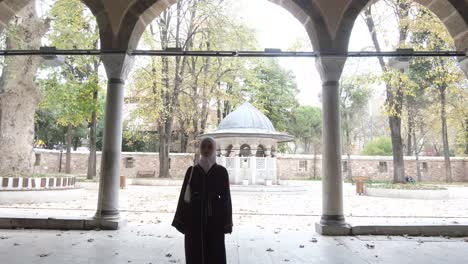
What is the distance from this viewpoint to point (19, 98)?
1270cm

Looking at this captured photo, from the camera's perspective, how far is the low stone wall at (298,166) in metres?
29.8

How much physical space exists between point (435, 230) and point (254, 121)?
48.4 ft

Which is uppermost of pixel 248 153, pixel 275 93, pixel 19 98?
pixel 275 93

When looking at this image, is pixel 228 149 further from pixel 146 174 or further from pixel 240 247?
pixel 240 247

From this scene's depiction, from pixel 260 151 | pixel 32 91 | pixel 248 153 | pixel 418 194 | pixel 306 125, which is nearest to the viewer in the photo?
pixel 32 91

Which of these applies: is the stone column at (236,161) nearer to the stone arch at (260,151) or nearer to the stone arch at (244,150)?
the stone arch at (244,150)

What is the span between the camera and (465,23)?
6648 millimetres

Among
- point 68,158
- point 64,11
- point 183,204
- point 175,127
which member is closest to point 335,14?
Answer: point 183,204

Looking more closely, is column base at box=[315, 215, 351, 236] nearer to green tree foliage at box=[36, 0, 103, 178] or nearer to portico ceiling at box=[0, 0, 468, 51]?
portico ceiling at box=[0, 0, 468, 51]

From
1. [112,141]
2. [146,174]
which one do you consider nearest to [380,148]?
[146,174]

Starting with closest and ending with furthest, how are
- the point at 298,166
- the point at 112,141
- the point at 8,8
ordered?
1. the point at 112,141
2. the point at 8,8
3. the point at 298,166

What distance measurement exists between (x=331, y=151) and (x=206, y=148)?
3.82 meters

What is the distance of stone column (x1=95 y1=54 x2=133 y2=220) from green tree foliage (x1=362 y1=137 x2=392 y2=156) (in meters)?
34.5

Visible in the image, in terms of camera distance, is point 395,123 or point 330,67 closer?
point 330,67
